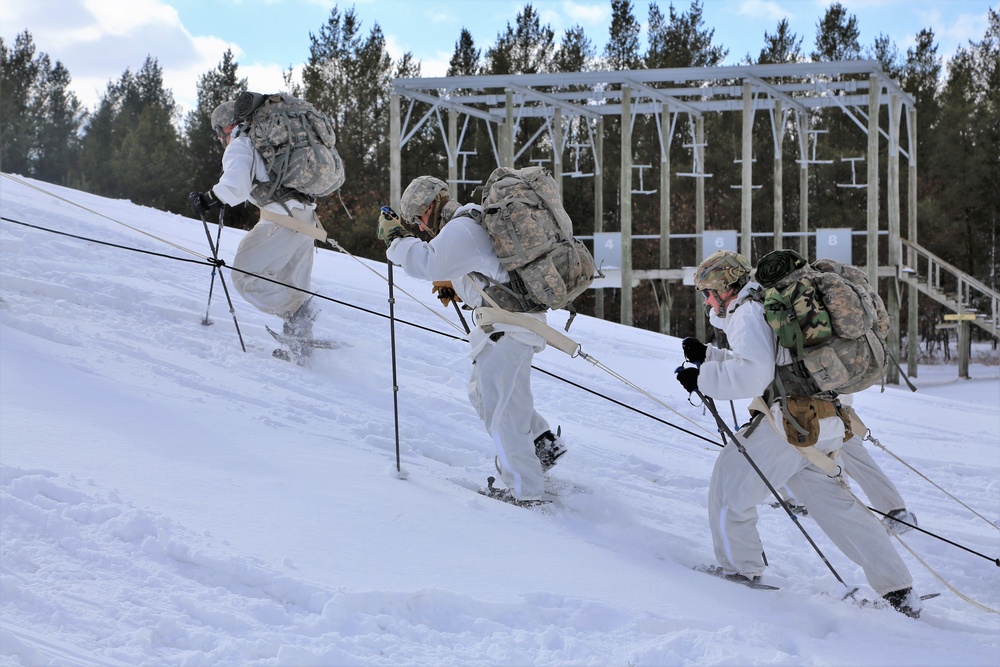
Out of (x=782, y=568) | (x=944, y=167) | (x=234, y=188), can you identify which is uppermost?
(x=944, y=167)

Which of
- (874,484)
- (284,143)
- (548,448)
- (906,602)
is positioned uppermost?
(284,143)

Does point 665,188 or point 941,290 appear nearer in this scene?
point 941,290

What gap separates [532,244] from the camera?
199 inches

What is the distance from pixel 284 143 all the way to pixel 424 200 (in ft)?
7.52

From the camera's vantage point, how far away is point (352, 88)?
36.6 m

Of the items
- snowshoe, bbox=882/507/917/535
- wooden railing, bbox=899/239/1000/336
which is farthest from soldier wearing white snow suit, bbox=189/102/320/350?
wooden railing, bbox=899/239/1000/336

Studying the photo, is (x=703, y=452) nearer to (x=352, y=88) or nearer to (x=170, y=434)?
(x=170, y=434)

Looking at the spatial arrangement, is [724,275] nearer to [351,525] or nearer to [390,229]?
[390,229]

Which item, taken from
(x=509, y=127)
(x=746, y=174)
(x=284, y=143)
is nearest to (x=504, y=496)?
(x=284, y=143)

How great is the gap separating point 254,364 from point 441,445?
1.78m

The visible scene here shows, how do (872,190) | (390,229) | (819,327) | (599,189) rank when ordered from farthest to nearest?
(599,189) < (872,190) < (390,229) < (819,327)

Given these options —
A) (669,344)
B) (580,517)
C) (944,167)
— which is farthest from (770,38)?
(580,517)

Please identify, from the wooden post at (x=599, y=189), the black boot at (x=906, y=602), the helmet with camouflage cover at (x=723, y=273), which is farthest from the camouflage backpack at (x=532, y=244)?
the wooden post at (x=599, y=189)

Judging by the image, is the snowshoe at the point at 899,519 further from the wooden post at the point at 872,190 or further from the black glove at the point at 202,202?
the wooden post at the point at 872,190
